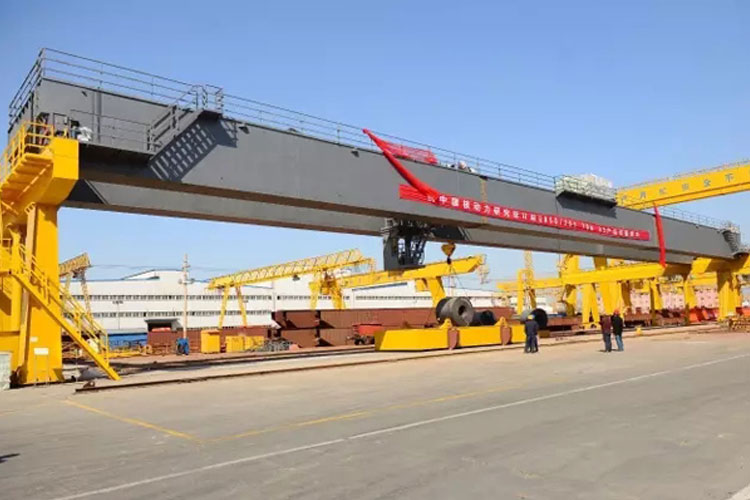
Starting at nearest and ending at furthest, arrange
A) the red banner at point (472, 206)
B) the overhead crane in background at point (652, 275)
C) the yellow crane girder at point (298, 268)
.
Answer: the red banner at point (472, 206), the overhead crane in background at point (652, 275), the yellow crane girder at point (298, 268)

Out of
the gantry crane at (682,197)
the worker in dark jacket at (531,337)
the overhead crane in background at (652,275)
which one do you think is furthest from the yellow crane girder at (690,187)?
the worker in dark jacket at (531,337)

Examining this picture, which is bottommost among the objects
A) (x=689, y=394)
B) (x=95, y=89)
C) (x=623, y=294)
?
(x=689, y=394)

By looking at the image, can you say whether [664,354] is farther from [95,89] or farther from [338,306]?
[338,306]

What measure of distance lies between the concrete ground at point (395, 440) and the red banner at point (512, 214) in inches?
326

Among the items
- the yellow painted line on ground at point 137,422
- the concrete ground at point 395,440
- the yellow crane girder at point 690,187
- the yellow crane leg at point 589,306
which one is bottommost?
the concrete ground at point 395,440

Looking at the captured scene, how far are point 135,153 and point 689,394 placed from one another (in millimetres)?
12835

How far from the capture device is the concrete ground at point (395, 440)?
4.79m

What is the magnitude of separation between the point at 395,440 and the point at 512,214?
17.1m

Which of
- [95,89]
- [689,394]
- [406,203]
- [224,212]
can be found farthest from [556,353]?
[95,89]

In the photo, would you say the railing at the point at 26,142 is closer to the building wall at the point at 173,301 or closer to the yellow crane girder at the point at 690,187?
the yellow crane girder at the point at 690,187

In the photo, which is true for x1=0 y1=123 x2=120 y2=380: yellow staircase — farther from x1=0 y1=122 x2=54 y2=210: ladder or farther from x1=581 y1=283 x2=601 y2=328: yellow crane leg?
x1=581 y1=283 x2=601 y2=328: yellow crane leg

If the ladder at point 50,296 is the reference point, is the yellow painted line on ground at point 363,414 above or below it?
below

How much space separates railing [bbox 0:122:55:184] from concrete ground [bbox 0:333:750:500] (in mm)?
5643

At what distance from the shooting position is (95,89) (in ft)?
44.9
